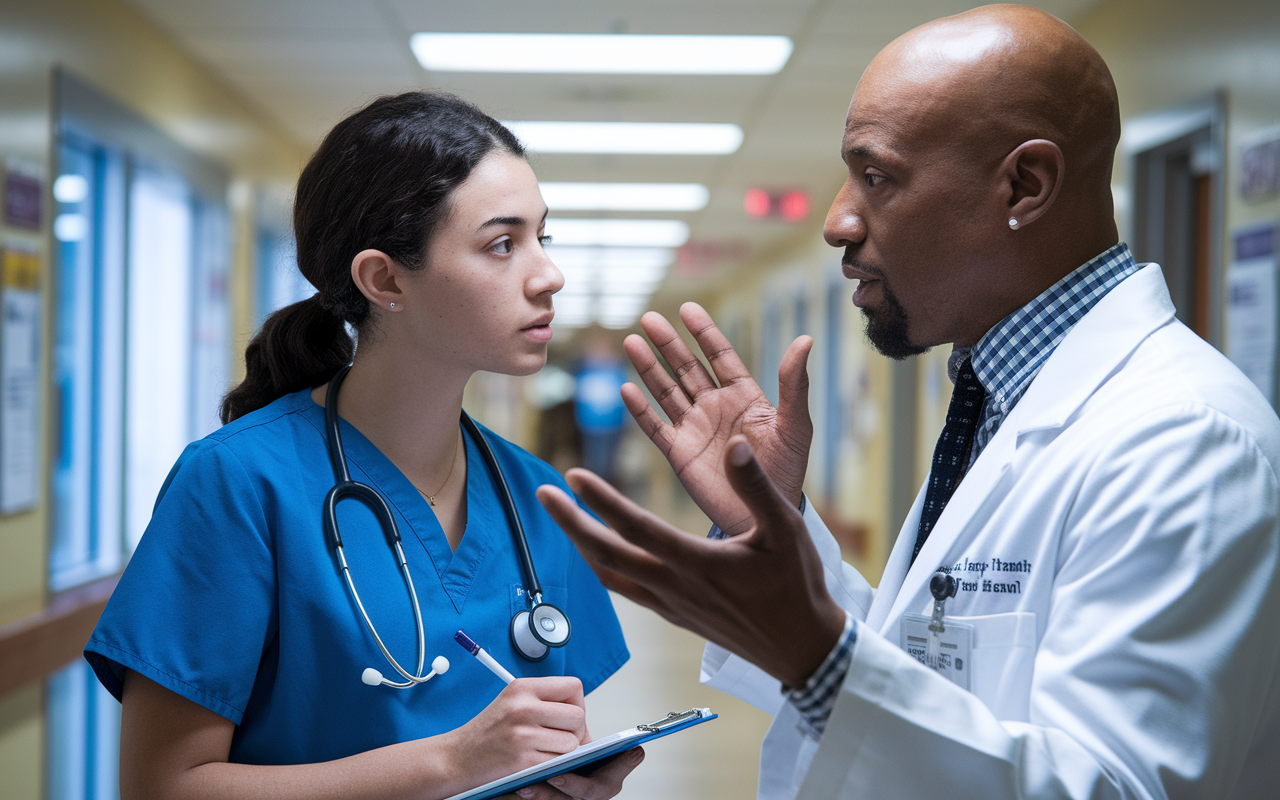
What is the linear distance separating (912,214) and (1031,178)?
0.15 m

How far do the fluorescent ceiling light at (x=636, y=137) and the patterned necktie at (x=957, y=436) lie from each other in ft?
15.7

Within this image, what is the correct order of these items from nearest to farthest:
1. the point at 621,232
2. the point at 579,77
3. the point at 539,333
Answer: the point at 539,333
the point at 579,77
the point at 621,232

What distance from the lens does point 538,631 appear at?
4.37 ft

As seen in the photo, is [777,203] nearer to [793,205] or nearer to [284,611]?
[793,205]

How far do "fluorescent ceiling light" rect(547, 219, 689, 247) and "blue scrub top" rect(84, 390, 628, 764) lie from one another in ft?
24.0

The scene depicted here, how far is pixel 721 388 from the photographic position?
145 cm

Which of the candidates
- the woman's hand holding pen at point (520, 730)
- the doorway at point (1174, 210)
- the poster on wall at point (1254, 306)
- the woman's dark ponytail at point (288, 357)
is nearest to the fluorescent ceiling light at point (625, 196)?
the doorway at point (1174, 210)

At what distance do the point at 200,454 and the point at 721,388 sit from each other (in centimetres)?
70

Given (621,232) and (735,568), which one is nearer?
(735,568)

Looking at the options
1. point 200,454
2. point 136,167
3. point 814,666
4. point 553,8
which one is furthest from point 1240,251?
point 136,167

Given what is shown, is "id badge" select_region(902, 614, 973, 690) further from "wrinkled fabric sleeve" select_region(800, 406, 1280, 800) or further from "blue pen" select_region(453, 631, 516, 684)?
"blue pen" select_region(453, 631, 516, 684)

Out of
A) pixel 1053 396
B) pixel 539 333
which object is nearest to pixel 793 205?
pixel 539 333

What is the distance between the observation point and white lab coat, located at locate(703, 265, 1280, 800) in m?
0.91

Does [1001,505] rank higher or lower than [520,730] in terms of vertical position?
higher
